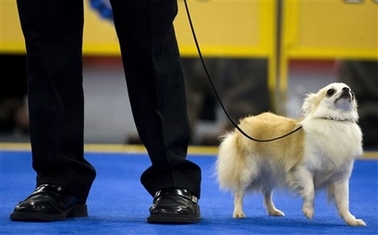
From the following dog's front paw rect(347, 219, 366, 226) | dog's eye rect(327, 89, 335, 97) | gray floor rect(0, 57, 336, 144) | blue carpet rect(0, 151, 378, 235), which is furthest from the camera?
gray floor rect(0, 57, 336, 144)

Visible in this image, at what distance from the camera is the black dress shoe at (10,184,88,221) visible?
2455 millimetres

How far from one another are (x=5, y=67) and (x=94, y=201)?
2.71 metres

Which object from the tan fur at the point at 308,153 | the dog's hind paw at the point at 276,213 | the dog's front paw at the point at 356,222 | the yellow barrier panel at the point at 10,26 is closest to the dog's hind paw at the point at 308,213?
the tan fur at the point at 308,153

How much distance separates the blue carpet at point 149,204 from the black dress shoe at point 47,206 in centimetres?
4

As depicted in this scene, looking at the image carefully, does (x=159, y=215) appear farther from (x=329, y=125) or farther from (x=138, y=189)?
(x=138, y=189)

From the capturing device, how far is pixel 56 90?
2.55 metres

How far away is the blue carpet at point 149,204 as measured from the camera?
2.38 metres

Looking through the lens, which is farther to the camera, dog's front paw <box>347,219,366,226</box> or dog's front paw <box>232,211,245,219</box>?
dog's front paw <box>232,211,245,219</box>

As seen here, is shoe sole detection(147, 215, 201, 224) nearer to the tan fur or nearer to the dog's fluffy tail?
the tan fur

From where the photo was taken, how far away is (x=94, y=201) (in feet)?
10.3

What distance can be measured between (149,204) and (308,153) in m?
0.68

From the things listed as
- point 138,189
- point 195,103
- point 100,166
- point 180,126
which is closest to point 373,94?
point 195,103

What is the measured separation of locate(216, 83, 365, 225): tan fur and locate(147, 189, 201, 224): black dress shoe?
33 cm

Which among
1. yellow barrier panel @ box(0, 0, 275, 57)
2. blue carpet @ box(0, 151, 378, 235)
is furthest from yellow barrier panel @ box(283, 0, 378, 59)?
blue carpet @ box(0, 151, 378, 235)
